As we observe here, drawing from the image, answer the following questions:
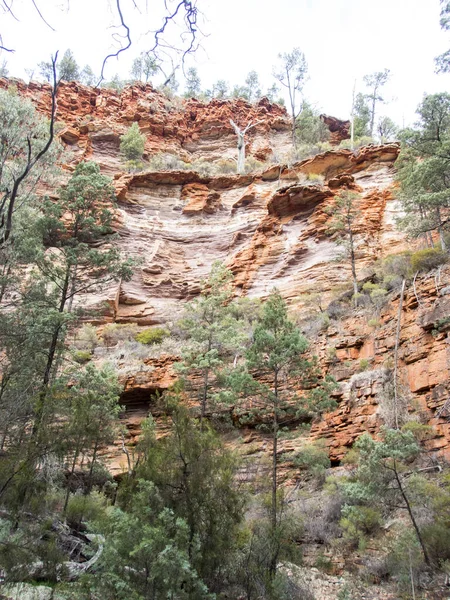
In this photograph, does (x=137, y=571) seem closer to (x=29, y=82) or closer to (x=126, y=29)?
(x=126, y=29)

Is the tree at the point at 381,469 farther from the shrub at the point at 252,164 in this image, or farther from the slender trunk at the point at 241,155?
the shrub at the point at 252,164

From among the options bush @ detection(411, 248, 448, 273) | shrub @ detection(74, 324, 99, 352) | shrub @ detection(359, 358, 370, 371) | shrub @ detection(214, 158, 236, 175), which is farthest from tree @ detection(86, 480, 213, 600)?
shrub @ detection(214, 158, 236, 175)

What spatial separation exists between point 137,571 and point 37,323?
740cm

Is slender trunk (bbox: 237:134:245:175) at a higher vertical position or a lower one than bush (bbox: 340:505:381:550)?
higher

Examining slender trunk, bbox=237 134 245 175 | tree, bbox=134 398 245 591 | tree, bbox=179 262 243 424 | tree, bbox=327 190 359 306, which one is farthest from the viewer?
slender trunk, bbox=237 134 245 175

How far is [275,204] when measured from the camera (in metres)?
27.6

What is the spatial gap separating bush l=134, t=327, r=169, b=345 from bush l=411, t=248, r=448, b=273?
37.7 ft

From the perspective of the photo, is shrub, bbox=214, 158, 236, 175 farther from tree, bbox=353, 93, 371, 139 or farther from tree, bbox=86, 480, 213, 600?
tree, bbox=86, 480, 213, 600

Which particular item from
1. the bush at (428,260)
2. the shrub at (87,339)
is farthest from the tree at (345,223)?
the shrub at (87,339)

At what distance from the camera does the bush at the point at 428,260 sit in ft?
53.9

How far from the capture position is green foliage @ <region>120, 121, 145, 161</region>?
119 feet

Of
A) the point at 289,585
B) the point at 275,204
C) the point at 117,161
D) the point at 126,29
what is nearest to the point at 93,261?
the point at 289,585

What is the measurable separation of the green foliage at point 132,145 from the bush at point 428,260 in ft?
83.7

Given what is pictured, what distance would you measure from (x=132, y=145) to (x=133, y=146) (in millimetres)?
108
